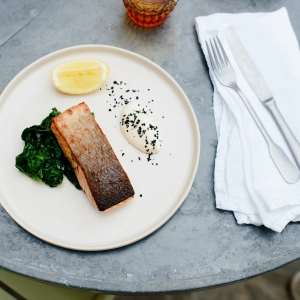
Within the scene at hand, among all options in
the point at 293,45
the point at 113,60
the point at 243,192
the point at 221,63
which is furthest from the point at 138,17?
the point at 243,192

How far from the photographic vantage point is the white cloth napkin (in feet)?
3.16

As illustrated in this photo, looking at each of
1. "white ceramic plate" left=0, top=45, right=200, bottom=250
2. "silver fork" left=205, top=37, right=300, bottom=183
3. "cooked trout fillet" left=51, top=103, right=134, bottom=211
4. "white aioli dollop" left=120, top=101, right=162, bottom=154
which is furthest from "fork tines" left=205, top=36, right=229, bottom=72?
"cooked trout fillet" left=51, top=103, right=134, bottom=211

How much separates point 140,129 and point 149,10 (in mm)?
370

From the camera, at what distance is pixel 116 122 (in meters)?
1.03

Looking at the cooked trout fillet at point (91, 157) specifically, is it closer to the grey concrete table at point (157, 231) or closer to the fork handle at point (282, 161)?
the grey concrete table at point (157, 231)

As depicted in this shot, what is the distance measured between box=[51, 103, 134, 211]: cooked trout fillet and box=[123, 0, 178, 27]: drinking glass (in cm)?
35

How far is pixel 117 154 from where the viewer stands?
1.00 m

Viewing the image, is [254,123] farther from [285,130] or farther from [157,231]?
[157,231]

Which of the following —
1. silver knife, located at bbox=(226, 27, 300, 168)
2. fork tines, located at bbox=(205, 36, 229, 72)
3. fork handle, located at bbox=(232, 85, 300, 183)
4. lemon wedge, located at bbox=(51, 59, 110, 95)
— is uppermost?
lemon wedge, located at bbox=(51, 59, 110, 95)

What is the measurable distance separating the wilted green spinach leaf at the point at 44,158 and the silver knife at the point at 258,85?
54cm

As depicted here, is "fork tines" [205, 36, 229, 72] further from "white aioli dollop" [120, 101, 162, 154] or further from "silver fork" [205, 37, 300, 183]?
"white aioli dollop" [120, 101, 162, 154]

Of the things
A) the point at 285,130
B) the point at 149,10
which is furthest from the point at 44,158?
the point at 285,130

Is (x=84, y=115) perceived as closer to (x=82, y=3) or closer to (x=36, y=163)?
(x=36, y=163)

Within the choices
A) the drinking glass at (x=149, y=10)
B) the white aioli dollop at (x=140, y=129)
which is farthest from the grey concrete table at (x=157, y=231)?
the white aioli dollop at (x=140, y=129)
